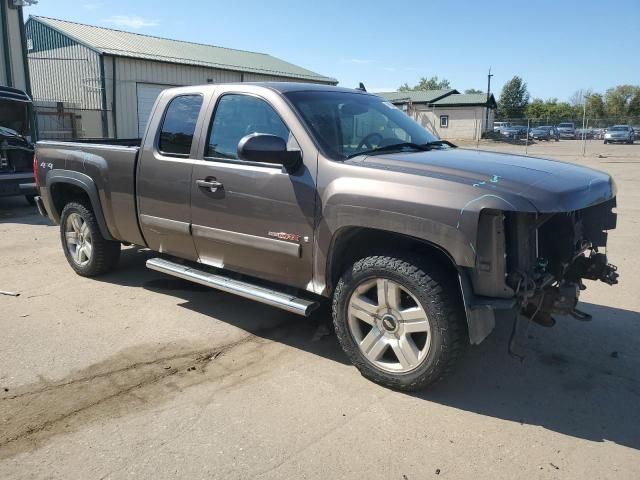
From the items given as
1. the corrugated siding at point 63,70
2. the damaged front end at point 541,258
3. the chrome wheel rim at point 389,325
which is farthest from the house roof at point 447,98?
the chrome wheel rim at point 389,325

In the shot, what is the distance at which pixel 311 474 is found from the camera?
2738 mm

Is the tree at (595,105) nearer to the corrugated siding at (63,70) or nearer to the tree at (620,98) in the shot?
the tree at (620,98)

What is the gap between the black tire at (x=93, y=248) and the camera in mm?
5637

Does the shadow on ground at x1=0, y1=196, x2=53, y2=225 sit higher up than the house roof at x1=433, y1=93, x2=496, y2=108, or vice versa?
the house roof at x1=433, y1=93, x2=496, y2=108

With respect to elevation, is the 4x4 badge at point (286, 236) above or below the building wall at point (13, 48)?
below

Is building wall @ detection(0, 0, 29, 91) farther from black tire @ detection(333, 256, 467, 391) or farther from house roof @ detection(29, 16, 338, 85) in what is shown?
black tire @ detection(333, 256, 467, 391)

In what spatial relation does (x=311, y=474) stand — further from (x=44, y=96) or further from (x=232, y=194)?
(x=44, y=96)

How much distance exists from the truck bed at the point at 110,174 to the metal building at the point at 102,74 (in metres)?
16.2

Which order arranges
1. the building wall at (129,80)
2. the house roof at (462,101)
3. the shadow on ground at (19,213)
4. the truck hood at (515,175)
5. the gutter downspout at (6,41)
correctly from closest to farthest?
the truck hood at (515,175) < the shadow on ground at (19,213) < the gutter downspout at (6,41) < the building wall at (129,80) < the house roof at (462,101)

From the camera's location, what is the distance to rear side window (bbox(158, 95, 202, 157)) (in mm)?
4574

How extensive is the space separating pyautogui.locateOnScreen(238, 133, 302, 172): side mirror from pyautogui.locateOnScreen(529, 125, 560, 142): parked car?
50.1 meters

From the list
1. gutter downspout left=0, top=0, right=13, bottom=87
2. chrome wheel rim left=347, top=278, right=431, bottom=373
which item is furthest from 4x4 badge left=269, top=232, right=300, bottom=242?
gutter downspout left=0, top=0, right=13, bottom=87

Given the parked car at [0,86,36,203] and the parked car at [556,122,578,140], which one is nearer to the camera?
the parked car at [0,86,36,203]

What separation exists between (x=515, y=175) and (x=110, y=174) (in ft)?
12.0
